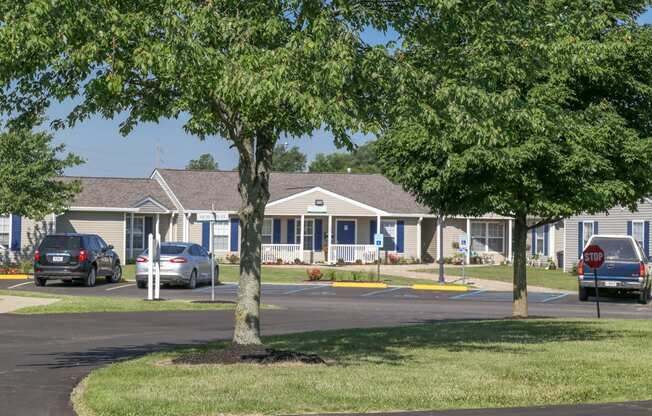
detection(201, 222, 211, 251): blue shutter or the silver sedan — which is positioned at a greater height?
detection(201, 222, 211, 251): blue shutter

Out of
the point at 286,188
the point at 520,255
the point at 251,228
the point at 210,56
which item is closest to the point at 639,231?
the point at 286,188

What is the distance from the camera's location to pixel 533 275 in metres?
44.4

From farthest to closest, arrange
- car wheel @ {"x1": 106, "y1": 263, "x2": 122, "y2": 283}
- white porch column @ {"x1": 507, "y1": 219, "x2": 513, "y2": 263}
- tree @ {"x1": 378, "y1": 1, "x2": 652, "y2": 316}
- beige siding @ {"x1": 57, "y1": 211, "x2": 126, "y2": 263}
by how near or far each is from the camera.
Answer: white porch column @ {"x1": 507, "y1": 219, "x2": 513, "y2": 263}
beige siding @ {"x1": 57, "y1": 211, "x2": 126, "y2": 263}
car wheel @ {"x1": 106, "y1": 263, "x2": 122, "y2": 283}
tree @ {"x1": 378, "y1": 1, "x2": 652, "y2": 316}

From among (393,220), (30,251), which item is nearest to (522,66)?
(30,251)

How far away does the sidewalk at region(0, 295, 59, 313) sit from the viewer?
24.7 meters

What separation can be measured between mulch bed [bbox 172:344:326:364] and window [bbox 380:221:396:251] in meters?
38.4

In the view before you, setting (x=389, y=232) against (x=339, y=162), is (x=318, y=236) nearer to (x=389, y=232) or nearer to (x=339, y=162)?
(x=389, y=232)

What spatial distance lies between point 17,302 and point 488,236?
109ft

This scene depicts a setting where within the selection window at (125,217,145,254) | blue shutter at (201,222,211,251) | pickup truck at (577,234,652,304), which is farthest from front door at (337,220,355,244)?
pickup truck at (577,234,652,304)

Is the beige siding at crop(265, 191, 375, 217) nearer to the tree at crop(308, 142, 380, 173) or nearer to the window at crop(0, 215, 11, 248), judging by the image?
the window at crop(0, 215, 11, 248)

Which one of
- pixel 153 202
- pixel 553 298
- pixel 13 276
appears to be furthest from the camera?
pixel 153 202

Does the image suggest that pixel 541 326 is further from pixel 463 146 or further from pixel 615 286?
pixel 615 286

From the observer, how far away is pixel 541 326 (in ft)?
65.4

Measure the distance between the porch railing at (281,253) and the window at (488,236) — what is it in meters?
10.00
